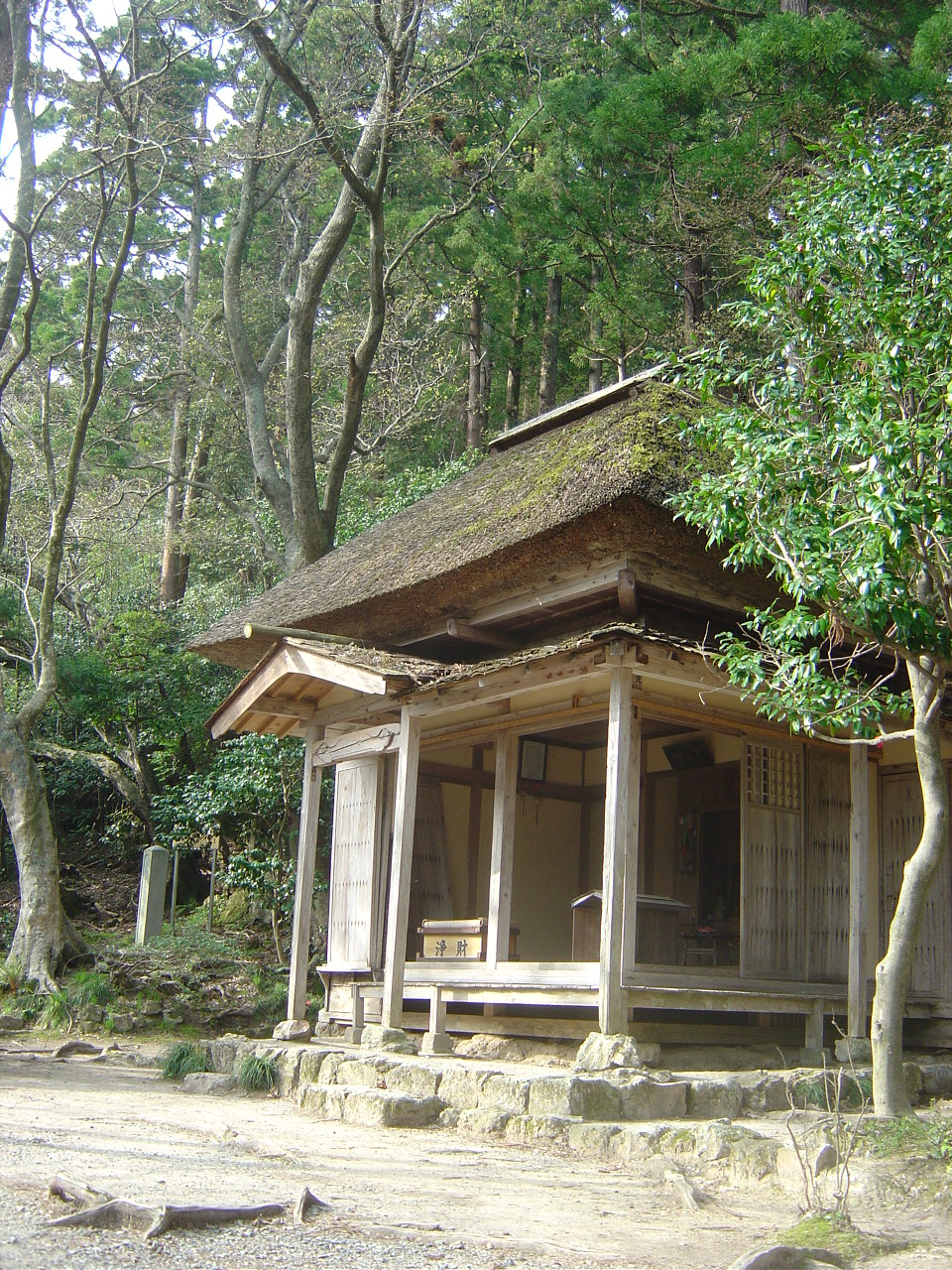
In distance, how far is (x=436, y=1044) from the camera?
827cm

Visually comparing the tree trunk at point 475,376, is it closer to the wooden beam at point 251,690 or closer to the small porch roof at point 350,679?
the small porch roof at point 350,679

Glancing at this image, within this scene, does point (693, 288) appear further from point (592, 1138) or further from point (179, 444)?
point (179, 444)

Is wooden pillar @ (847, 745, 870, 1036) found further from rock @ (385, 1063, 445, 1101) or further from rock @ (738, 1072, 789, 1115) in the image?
rock @ (385, 1063, 445, 1101)

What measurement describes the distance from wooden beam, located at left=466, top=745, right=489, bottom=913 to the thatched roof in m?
1.67

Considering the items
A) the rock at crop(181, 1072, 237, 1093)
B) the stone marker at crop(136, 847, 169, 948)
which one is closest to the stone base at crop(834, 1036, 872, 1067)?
the rock at crop(181, 1072, 237, 1093)

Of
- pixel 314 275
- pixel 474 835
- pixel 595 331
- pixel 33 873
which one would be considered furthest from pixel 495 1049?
pixel 595 331

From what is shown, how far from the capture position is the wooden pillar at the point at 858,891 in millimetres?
8438

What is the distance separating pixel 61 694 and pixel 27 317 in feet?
16.8

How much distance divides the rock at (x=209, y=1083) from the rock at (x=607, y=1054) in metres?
2.89

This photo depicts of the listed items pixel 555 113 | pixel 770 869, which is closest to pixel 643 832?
pixel 770 869

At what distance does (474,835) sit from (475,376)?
443 inches

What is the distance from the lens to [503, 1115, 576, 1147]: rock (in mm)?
6180

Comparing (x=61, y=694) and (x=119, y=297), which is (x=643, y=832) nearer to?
(x=61, y=694)

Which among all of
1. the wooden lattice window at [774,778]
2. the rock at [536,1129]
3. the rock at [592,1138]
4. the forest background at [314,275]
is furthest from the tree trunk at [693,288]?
the rock at [592,1138]
